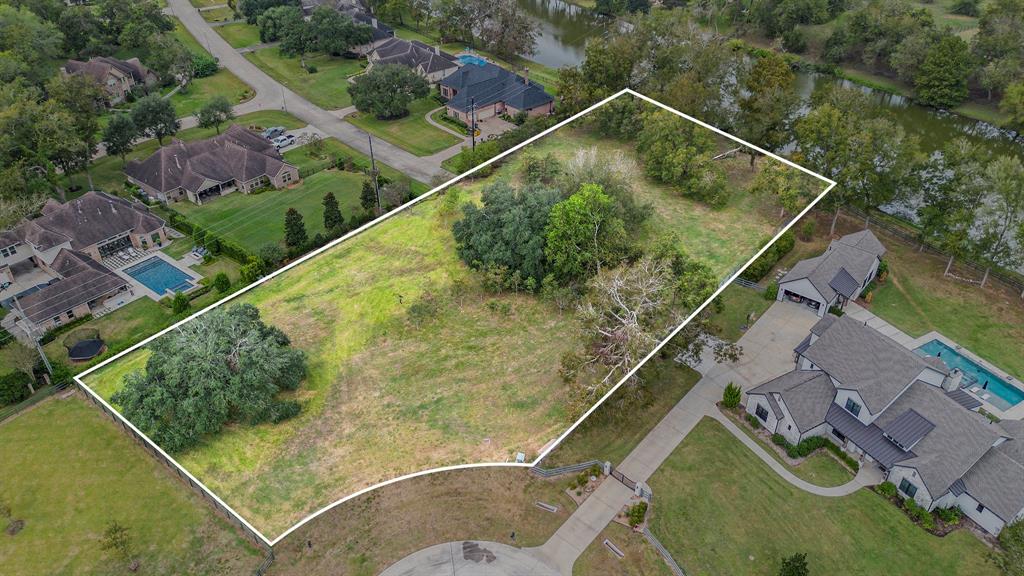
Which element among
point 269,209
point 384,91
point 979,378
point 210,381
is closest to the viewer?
point 210,381

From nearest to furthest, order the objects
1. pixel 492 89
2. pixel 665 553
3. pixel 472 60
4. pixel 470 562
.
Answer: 1. pixel 470 562
2. pixel 665 553
3. pixel 492 89
4. pixel 472 60

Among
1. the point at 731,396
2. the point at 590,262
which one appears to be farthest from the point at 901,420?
the point at 590,262

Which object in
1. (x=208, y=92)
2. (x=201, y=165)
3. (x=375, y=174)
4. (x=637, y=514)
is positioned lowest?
(x=637, y=514)

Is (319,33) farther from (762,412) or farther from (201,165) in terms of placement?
(762,412)

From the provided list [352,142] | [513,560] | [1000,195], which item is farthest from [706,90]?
[513,560]

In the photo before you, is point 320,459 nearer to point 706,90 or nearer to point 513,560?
point 513,560

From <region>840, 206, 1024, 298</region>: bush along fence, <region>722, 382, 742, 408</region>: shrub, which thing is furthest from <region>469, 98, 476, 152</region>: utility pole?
<region>722, 382, 742, 408</region>: shrub
